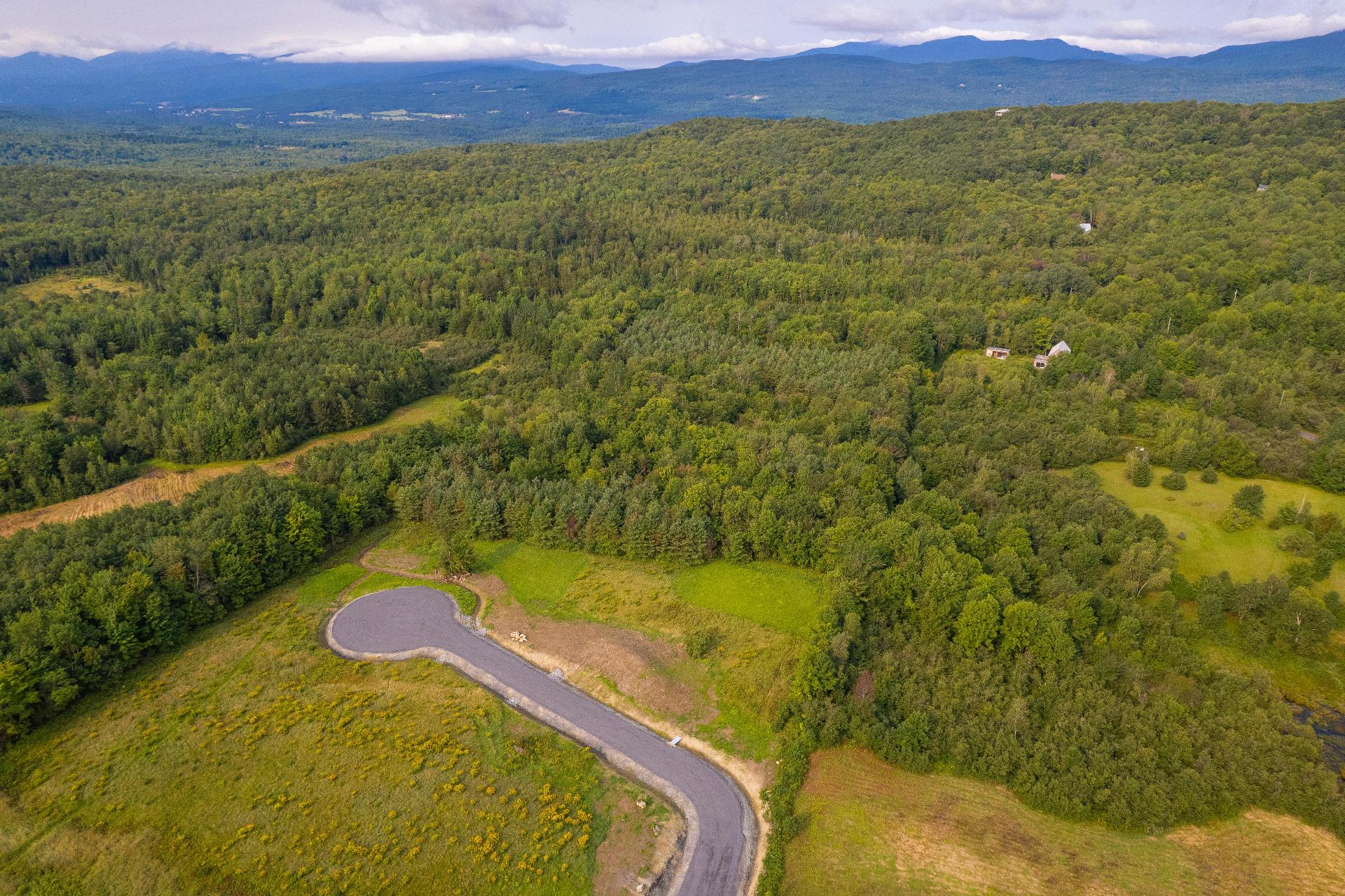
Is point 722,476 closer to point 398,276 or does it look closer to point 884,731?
point 884,731

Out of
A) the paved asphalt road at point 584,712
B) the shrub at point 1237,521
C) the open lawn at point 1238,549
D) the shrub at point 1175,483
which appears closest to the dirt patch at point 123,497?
the paved asphalt road at point 584,712

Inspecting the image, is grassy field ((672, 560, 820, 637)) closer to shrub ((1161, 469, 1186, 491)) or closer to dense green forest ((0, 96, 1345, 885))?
dense green forest ((0, 96, 1345, 885))

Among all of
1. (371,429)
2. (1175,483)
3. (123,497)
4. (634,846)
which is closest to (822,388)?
(1175,483)

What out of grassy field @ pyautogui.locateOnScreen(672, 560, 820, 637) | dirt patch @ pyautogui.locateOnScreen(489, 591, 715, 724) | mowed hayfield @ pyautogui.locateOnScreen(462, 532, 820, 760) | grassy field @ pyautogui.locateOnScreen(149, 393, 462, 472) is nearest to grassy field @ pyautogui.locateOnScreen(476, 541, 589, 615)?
mowed hayfield @ pyautogui.locateOnScreen(462, 532, 820, 760)

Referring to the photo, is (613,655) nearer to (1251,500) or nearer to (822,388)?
(822,388)

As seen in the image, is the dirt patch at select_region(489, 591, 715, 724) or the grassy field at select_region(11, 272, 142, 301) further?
the grassy field at select_region(11, 272, 142, 301)

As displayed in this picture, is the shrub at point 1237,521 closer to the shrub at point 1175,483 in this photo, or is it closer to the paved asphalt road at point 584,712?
the shrub at point 1175,483

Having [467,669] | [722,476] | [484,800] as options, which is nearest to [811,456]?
[722,476]
